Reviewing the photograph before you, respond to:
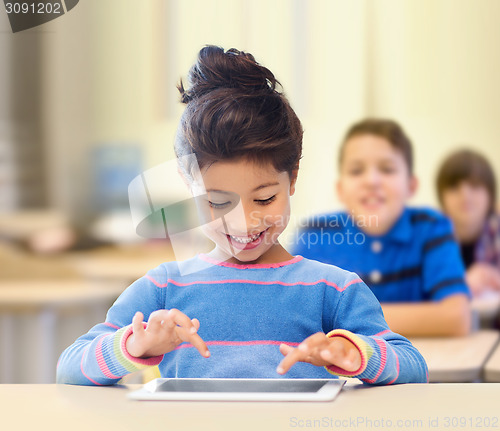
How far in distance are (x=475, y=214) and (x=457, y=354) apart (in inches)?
52.6

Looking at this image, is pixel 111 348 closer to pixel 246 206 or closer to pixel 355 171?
pixel 246 206

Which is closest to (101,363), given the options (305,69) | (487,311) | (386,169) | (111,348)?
(111,348)

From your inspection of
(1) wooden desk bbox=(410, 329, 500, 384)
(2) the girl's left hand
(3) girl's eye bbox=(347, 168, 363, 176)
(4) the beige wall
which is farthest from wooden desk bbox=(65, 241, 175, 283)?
(3) girl's eye bbox=(347, 168, 363, 176)

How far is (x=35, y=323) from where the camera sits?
2.41 meters

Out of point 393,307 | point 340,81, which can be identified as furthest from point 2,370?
point 393,307

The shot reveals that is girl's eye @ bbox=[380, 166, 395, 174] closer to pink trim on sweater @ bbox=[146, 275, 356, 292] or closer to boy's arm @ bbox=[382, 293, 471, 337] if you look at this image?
boy's arm @ bbox=[382, 293, 471, 337]

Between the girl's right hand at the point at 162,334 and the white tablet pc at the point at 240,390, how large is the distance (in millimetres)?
30

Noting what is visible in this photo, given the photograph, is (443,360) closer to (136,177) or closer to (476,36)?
(136,177)

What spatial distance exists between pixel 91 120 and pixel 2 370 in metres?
1.28

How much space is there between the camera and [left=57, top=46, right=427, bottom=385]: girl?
0.70m

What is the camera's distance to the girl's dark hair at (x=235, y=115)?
72cm

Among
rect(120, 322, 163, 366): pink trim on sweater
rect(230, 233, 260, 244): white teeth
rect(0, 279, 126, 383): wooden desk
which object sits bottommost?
rect(0, 279, 126, 383): wooden desk

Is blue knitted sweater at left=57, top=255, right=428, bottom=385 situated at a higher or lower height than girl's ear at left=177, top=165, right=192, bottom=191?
lower

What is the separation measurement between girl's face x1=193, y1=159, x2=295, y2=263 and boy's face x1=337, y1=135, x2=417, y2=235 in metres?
0.55
